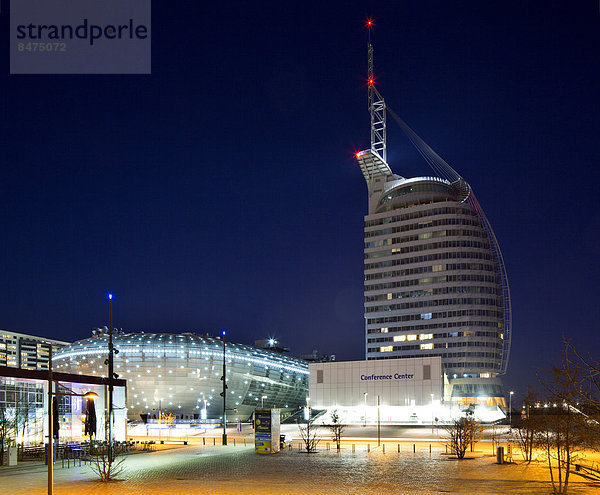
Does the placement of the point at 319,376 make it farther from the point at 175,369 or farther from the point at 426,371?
the point at 175,369

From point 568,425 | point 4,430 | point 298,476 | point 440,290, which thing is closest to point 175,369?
point 440,290

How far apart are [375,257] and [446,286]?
66.4ft

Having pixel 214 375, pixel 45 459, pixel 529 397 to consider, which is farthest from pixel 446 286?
pixel 45 459

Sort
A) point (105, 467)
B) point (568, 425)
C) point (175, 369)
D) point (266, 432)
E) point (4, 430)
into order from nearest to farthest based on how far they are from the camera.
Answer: point (568, 425) → point (105, 467) → point (4, 430) → point (266, 432) → point (175, 369)

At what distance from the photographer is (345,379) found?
132m

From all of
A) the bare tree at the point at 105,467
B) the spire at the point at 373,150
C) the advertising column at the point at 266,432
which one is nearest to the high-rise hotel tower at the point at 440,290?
the spire at the point at 373,150

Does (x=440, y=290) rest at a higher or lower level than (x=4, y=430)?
higher

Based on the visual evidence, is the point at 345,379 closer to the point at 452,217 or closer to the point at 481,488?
the point at 452,217

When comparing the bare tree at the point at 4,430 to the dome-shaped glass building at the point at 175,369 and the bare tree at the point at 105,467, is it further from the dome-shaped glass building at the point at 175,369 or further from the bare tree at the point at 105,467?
the dome-shaped glass building at the point at 175,369

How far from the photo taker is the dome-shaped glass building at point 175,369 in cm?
12469

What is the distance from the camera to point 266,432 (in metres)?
46.6

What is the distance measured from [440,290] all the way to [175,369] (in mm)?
68034

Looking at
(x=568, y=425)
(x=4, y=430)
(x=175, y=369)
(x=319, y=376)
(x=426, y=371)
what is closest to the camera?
(x=568, y=425)

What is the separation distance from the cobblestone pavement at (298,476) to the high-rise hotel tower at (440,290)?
4425 inches
